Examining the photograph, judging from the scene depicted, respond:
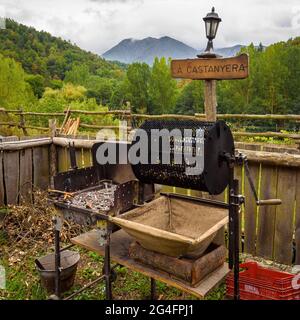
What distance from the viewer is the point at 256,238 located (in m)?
3.41

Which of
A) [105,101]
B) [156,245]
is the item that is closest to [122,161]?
[156,245]

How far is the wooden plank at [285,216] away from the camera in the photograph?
3.09 metres

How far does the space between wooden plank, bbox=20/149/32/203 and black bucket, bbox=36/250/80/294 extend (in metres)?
1.48

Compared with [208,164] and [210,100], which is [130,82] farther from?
[208,164]

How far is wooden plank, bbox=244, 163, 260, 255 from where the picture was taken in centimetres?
330

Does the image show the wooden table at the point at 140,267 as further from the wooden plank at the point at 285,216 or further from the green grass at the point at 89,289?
the wooden plank at the point at 285,216

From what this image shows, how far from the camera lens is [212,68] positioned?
2951mm

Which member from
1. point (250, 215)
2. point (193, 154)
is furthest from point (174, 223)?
point (250, 215)

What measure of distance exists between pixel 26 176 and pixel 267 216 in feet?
10.6

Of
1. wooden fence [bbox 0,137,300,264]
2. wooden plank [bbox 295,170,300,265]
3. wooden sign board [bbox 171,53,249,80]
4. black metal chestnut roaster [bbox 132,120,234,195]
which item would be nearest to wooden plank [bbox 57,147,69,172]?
wooden fence [bbox 0,137,300,264]

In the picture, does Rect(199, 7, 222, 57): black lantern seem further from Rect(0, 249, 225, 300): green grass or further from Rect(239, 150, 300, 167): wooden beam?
Rect(0, 249, 225, 300): green grass
